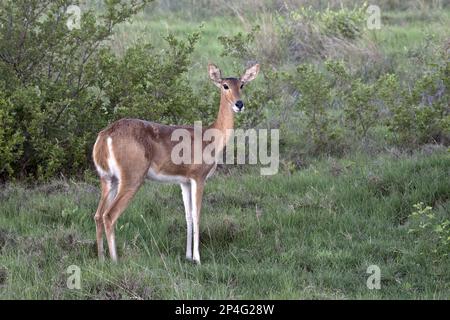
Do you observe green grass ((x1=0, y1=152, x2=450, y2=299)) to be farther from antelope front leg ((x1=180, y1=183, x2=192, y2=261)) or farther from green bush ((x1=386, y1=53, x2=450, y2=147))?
green bush ((x1=386, y1=53, x2=450, y2=147))

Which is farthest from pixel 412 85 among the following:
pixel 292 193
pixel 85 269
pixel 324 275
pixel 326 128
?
pixel 85 269

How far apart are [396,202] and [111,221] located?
2.95 m

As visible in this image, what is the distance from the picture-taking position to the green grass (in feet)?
24.6

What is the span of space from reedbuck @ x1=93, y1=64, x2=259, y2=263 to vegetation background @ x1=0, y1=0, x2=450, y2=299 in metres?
0.28

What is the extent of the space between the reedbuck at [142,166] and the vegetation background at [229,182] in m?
0.28

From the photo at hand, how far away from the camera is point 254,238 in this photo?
877 centimetres

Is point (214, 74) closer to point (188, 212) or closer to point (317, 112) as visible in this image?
point (188, 212)

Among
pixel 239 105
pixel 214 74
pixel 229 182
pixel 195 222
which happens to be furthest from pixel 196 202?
pixel 229 182

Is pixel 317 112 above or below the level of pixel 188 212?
above

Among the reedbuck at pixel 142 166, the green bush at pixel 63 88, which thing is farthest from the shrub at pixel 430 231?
the green bush at pixel 63 88

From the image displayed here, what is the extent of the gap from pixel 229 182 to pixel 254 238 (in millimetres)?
1659

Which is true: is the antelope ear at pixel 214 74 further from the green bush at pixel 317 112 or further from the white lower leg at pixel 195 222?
the green bush at pixel 317 112

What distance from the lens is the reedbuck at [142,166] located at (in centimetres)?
840

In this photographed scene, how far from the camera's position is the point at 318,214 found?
9.20 m
